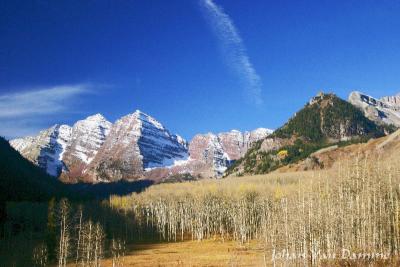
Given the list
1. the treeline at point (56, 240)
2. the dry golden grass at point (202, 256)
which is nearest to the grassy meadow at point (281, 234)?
the dry golden grass at point (202, 256)

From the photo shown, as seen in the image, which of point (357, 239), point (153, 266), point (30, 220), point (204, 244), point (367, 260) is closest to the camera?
point (367, 260)

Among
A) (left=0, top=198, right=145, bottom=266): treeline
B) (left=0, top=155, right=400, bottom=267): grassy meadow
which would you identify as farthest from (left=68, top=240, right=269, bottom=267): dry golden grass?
(left=0, top=198, right=145, bottom=266): treeline

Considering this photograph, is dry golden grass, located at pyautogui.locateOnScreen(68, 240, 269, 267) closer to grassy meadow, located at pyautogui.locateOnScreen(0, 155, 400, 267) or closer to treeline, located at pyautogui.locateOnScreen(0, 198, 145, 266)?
grassy meadow, located at pyautogui.locateOnScreen(0, 155, 400, 267)

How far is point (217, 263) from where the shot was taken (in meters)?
114

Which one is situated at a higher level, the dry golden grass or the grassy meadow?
the grassy meadow

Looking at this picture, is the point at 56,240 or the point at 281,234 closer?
the point at 281,234

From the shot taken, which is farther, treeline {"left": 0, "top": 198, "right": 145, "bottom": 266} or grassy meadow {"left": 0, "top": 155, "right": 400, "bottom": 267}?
treeline {"left": 0, "top": 198, "right": 145, "bottom": 266}

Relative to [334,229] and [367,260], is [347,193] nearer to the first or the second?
[334,229]

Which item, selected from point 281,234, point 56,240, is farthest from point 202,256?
point 56,240

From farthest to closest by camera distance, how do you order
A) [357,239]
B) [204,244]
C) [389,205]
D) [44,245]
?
[204,244] → [44,245] → [389,205] → [357,239]

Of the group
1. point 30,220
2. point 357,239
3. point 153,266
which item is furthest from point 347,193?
point 30,220

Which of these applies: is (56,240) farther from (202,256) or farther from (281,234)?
(281,234)

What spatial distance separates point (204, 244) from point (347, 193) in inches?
2656

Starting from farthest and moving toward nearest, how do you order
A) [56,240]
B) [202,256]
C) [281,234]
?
1. [202,256]
2. [56,240]
3. [281,234]
